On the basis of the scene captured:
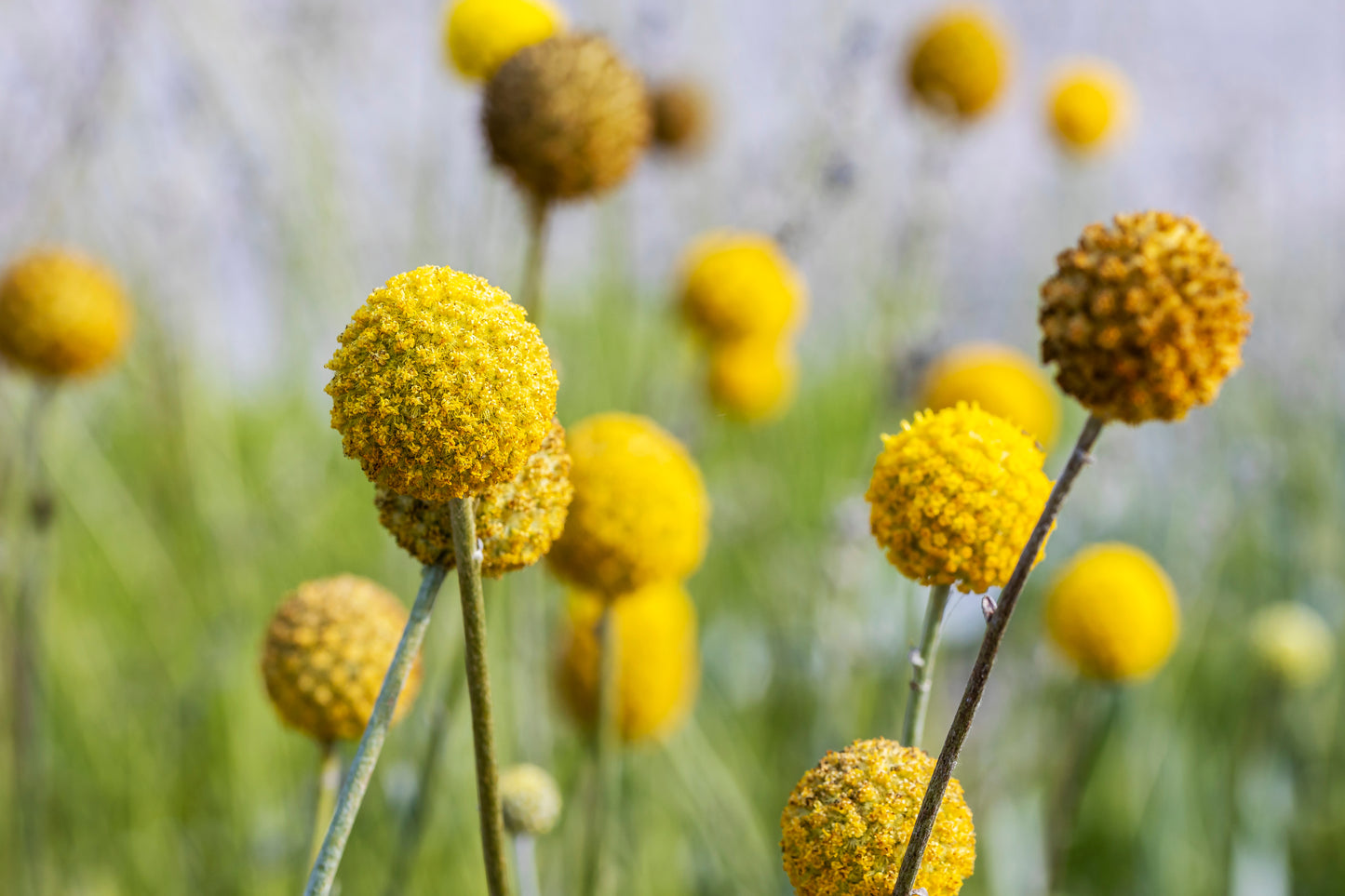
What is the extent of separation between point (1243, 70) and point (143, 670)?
167 inches

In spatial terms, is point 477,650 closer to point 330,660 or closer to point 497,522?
point 497,522

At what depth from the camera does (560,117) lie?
144 cm

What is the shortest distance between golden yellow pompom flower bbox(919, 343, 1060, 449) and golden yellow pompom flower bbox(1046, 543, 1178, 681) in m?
0.30

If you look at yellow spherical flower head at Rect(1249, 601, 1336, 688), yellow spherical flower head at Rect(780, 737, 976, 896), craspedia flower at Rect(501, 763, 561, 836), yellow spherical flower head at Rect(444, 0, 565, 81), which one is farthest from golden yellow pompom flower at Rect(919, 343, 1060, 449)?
yellow spherical flower head at Rect(780, 737, 976, 896)

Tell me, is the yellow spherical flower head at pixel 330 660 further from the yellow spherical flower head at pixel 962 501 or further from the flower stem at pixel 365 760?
the yellow spherical flower head at pixel 962 501

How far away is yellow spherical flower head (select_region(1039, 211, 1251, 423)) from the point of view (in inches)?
26.8

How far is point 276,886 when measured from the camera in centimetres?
221

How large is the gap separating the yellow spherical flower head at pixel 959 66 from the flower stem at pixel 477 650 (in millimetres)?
2196

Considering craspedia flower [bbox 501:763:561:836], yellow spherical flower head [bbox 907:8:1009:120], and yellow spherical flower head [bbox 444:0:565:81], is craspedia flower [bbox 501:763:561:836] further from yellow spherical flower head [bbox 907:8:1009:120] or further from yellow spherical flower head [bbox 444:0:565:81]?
yellow spherical flower head [bbox 907:8:1009:120]

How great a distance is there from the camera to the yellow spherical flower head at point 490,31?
167cm

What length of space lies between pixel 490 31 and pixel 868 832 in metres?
1.39

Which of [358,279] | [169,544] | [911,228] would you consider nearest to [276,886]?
[169,544]

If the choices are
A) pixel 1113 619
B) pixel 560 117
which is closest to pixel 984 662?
pixel 560 117

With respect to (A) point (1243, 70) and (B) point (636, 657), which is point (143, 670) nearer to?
(B) point (636, 657)
